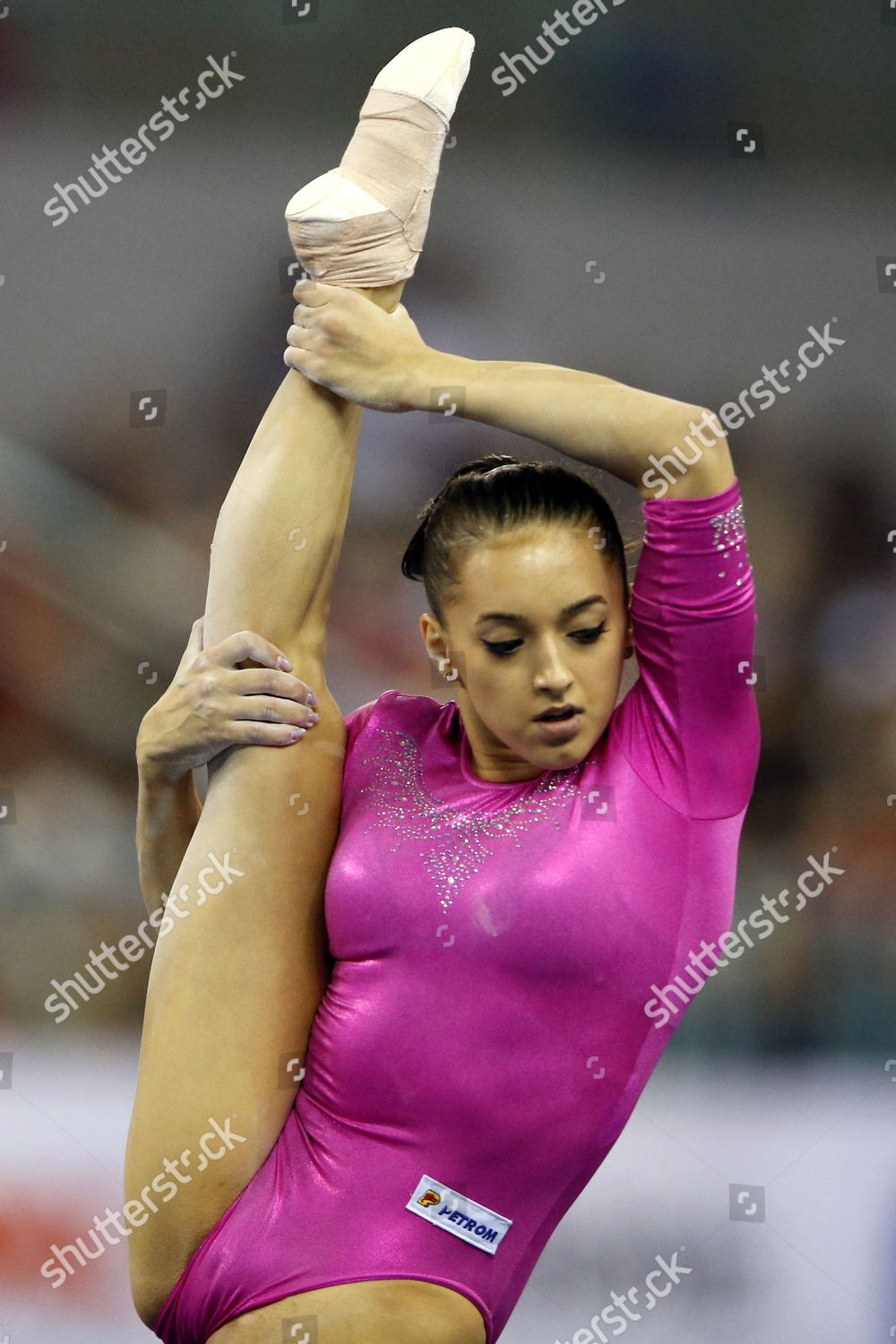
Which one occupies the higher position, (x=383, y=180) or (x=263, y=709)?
(x=383, y=180)

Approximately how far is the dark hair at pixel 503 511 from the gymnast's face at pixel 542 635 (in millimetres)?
11

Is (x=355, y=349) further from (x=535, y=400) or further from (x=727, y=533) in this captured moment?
(x=727, y=533)

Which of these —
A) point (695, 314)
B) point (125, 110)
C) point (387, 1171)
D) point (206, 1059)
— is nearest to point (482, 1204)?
point (387, 1171)

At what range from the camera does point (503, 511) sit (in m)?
1.04

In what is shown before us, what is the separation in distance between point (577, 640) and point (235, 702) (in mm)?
280

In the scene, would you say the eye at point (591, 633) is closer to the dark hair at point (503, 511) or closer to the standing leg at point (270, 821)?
the dark hair at point (503, 511)

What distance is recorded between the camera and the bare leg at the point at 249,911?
106cm

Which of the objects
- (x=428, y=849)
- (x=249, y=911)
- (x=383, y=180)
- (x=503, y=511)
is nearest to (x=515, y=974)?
(x=428, y=849)

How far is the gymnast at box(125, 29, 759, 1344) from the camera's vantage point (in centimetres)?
99

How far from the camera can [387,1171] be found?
1.02 meters

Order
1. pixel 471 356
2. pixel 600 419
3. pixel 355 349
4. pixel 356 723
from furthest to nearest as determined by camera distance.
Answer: pixel 471 356, pixel 356 723, pixel 355 349, pixel 600 419

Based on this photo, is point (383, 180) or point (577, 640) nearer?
point (577, 640)

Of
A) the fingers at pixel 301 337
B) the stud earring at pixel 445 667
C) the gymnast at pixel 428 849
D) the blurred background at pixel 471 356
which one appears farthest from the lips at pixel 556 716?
the blurred background at pixel 471 356

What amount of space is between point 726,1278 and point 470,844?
3.21 ft
